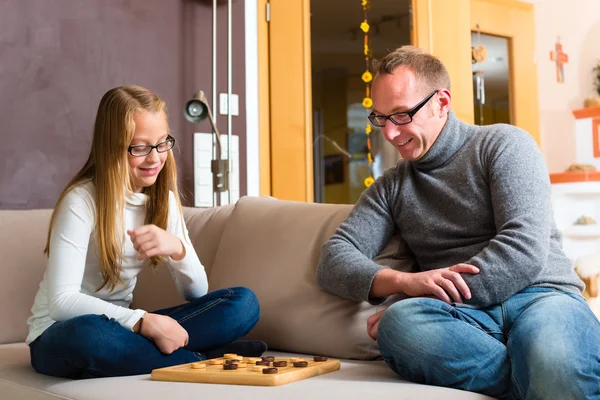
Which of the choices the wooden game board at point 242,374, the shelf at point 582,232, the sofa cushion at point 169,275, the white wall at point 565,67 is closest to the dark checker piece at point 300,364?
the wooden game board at point 242,374

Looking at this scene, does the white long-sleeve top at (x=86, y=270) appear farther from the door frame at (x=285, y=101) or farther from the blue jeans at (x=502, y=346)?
the door frame at (x=285, y=101)

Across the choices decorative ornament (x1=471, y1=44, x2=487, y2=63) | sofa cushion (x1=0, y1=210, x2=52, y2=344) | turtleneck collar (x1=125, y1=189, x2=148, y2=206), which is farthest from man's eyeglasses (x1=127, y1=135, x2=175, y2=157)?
decorative ornament (x1=471, y1=44, x2=487, y2=63)

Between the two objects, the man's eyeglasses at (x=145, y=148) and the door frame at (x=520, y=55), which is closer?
the man's eyeglasses at (x=145, y=148)

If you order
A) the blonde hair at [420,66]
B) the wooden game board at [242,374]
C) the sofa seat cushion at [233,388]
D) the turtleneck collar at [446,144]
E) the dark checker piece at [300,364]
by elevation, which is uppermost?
the blonde hair at [420,66]

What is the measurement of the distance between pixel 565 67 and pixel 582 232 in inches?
73.9

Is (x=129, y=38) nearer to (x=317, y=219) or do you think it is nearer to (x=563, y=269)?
(x=317, y=219)

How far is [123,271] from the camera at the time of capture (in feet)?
6.15

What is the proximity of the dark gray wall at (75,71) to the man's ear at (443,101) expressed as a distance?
6.34ft

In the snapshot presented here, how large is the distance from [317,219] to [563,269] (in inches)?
25.8

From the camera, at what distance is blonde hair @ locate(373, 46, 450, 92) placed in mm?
1838

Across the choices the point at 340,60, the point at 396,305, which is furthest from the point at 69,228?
the point at 340,60

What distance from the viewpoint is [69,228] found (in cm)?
174

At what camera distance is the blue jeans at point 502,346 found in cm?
135

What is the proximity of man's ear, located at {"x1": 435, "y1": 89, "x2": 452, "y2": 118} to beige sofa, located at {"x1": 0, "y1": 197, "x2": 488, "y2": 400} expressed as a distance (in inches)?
13.9
